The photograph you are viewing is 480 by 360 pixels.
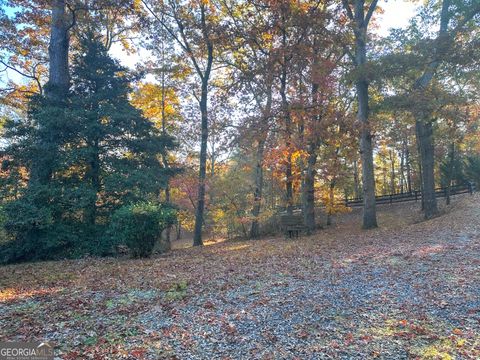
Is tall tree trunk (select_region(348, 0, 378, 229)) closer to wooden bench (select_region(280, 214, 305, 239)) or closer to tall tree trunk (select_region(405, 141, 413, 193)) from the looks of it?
wooden bench (select_region(280, 214, 305, 239))

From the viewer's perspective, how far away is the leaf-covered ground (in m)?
3.20

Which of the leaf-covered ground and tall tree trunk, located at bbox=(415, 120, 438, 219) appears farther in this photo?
tall tree trunk, located at bbox=(415, 120, 438, 219)

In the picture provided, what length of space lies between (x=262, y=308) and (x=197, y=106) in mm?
15406

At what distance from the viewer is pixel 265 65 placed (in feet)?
44.5

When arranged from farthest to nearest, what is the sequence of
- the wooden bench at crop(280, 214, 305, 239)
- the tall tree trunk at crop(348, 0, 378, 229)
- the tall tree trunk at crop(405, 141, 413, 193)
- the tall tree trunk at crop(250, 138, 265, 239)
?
the tall tree trunk at crop(405, 141, 413, 193), the tall tree trunk at crop(250, 138, 265, 239), the wooden bench at crop(280, 214, 305, 239), the tall tree trunk at crop(348, 0, 378, 229)

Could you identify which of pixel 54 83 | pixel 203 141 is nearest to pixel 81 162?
pixel 54 83

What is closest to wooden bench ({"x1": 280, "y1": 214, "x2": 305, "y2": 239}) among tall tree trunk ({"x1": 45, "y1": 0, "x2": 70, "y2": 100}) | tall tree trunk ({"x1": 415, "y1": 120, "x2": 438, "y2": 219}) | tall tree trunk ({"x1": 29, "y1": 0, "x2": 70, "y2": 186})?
tall tree trunk ({"x1": 415, "y1": 120, "x2": 438, "y2": 219})

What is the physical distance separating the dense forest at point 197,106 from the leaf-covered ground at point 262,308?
3.09m

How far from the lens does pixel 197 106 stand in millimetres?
18062

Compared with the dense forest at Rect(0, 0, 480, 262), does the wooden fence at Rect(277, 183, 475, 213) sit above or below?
below

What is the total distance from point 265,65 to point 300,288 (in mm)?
10991

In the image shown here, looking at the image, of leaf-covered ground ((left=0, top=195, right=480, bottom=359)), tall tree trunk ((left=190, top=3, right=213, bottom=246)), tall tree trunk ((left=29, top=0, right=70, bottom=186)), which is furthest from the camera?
tall tree trunk ((left=190, top=3, right=213, bottom=246))

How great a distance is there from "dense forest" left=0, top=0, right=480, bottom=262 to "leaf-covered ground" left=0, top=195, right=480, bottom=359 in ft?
10.2

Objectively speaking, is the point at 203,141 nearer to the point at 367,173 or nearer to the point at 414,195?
the point at 367,173
